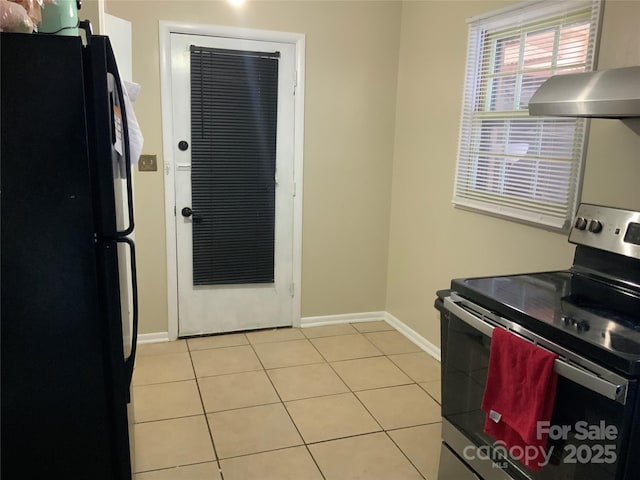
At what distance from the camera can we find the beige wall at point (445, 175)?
2.15m

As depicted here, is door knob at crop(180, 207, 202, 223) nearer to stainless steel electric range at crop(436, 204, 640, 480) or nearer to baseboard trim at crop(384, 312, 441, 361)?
baseboard trim at crop(384, 312, 441, 361)

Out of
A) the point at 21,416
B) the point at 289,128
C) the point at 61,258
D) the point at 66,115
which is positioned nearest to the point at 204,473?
the point at 21,416

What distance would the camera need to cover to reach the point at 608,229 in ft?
6.15

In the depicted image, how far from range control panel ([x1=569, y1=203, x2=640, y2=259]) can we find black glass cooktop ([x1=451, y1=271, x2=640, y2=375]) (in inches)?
5.5

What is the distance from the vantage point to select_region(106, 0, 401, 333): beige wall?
3367 millimetres

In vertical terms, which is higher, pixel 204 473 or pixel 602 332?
pixel 602 332

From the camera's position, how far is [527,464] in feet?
5.42

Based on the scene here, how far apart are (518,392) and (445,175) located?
197cm

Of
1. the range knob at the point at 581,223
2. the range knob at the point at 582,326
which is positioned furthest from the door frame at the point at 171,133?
the range knob at the point at 582,326

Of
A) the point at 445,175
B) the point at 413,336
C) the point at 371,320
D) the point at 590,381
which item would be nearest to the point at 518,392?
the point at 590,381

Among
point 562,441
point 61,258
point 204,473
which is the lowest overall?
point 204,473

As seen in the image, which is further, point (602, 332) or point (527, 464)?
point (527, 464)

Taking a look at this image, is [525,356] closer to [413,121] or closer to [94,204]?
[94,204]

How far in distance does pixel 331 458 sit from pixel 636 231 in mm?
1613
